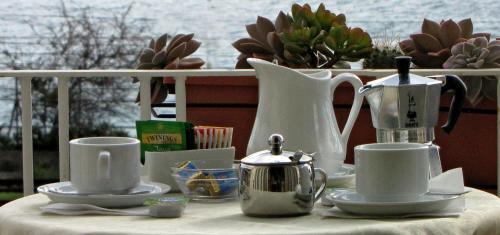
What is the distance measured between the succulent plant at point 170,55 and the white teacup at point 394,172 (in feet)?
4.20

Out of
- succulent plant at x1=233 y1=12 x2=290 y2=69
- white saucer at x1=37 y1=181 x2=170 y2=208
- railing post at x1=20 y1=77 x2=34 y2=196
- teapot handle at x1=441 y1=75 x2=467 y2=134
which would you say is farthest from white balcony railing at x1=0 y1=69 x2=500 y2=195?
white saucer at x1=37 y1=181 x2=170 y2=208

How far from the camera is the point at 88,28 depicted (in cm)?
473

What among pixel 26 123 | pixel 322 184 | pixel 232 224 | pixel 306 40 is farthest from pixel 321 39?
pixel 232 224

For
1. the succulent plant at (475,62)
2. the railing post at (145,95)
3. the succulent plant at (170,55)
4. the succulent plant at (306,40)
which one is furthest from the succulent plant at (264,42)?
the succulent plant at (475,62)

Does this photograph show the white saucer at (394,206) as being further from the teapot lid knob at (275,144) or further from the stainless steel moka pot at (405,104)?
the stainless steel moka pot at (405,104)

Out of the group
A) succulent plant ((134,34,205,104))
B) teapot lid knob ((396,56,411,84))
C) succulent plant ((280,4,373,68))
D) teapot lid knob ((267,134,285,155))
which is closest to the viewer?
teapot lid knob ((267,134,285,155))

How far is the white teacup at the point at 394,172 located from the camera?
46.1 inches

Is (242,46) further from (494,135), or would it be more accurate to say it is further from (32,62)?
(32,62)

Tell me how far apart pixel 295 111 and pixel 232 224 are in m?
0.30

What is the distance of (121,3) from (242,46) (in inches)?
105

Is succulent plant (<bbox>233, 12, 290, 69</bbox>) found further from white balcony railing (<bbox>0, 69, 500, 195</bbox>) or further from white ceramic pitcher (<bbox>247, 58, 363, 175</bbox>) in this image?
white ceramic pitcher (<bbox>247, 58, 363, 175</bbox>)

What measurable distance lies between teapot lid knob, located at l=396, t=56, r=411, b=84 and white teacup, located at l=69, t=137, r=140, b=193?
390mm

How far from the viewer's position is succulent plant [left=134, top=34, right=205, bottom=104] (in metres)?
2.43

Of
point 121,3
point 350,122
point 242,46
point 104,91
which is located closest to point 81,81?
point 104,91
